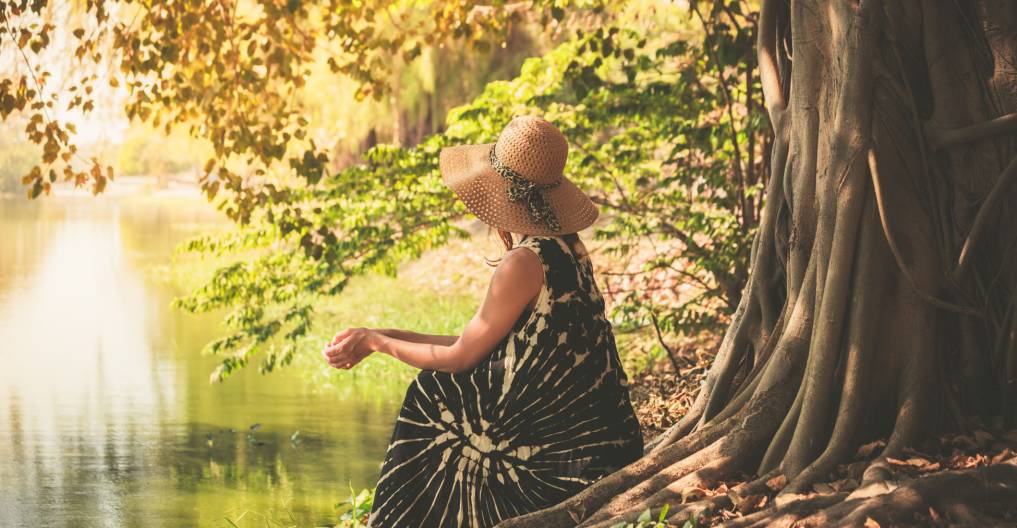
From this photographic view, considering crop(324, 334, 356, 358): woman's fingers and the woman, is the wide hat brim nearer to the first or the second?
the woman

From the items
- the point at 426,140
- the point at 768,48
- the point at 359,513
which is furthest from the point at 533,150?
the point at 426,140

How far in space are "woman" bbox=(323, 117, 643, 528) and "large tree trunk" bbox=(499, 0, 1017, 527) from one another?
0.14 metres

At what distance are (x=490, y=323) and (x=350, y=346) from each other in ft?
1.53

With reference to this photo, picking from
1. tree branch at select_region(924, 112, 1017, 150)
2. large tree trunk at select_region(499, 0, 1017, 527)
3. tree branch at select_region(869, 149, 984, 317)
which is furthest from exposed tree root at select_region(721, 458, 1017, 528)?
tree branch at select_region(924, 112, 1017, 150)

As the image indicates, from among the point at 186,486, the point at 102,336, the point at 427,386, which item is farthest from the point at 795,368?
the point at 102,336

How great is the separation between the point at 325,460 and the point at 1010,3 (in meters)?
5.73

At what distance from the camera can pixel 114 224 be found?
123ft

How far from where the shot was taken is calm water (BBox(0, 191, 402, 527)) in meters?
7.23

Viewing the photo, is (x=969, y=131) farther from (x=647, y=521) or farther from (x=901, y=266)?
(x=647, y=521)

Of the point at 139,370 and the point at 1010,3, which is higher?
the point at 1010,3

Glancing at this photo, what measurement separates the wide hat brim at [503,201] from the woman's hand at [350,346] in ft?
1.73

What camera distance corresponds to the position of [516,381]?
381 centimetres

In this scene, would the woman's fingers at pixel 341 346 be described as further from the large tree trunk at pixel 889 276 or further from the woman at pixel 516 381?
the large tree trunk at pixel 889 276

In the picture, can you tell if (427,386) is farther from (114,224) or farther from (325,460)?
(114,224)
